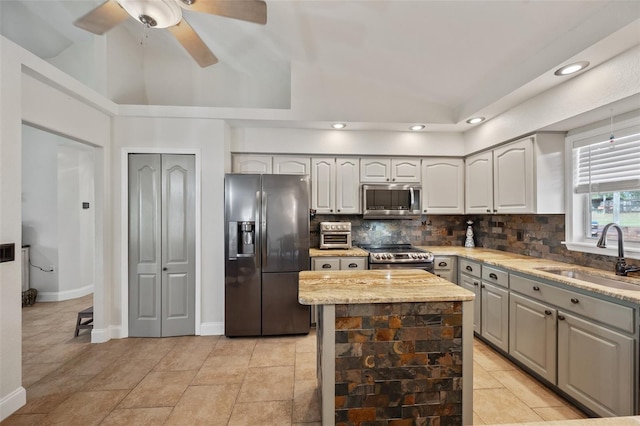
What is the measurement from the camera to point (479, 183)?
3.46 metres

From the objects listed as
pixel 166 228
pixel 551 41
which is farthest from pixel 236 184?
pixel 551 41

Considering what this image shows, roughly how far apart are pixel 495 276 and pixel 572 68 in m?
1.77

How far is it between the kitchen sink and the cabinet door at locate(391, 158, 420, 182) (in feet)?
5.90

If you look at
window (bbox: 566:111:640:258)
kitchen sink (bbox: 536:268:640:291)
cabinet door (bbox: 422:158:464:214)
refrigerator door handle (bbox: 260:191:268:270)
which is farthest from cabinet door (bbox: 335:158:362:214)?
window (bbox: 566:111:640:258)

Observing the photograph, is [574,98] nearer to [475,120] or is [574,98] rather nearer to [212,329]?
[475,120]

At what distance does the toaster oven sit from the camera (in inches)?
140

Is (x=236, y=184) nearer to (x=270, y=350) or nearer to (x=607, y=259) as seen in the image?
(x=270, y=350)

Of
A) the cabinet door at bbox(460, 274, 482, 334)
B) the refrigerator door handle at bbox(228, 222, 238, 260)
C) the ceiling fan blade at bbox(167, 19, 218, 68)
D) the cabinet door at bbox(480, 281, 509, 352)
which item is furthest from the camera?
the refrigerator door handle at bbox(228, 222, 238, 260)

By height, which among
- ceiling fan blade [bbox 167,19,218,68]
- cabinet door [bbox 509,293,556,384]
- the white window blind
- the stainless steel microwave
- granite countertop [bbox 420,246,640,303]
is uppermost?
ceiling fan blade [bbox 167,19,218,68]

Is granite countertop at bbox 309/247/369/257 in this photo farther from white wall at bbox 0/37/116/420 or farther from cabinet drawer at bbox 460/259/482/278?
white wall at bbox 0/37/116/420

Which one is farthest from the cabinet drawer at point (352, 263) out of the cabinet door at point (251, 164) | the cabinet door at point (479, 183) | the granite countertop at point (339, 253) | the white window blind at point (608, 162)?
the white window blind at point (608, 162)

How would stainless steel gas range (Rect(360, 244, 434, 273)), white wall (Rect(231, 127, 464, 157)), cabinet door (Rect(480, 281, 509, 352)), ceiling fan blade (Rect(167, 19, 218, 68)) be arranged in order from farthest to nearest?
white wall (Rect(231, 127, 464, 157))
stainless steel gas range (Rect(360, 244, 434, 273))
cabinet door (Rect(480, 281, 509, 352))
ceiling fan blade (Rect(167, 19, 218, 68))

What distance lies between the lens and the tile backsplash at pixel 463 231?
2925 mm

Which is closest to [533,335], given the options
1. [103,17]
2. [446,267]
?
[446,267]
